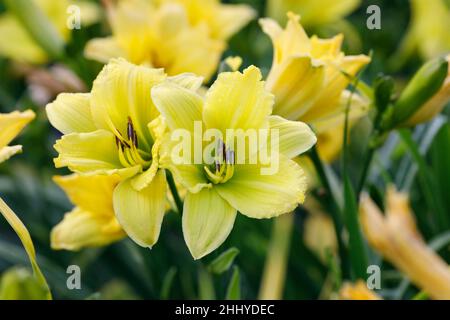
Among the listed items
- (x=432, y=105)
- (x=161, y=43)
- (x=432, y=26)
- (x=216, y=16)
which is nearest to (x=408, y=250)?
(x=432, y=105)

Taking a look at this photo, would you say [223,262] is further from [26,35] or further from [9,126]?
[26,35]

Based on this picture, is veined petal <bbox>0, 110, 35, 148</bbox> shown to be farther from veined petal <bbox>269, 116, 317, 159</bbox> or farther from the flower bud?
the flower bud

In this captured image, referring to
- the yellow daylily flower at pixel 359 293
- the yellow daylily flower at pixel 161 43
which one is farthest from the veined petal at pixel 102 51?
the yellow daylily flower at pixel 359 293

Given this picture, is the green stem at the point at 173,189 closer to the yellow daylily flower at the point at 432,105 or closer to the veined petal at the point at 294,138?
the veined petal at the point at 294,138
